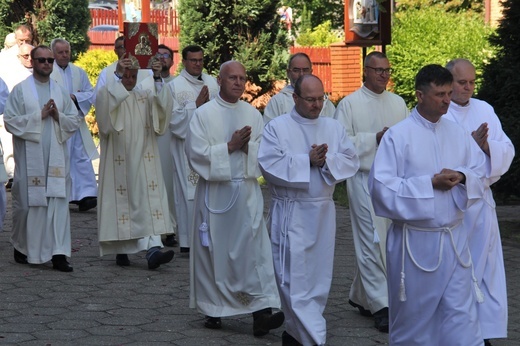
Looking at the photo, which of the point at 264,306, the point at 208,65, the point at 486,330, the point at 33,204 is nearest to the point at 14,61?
the point at 33,204

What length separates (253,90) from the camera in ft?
67.8

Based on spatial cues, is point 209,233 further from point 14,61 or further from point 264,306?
point 14,61

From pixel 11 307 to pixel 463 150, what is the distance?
3.86 meters

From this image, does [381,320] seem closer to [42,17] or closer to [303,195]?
[303,195]

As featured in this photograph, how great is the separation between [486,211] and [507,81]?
4551 mm

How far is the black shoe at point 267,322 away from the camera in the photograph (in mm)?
7797

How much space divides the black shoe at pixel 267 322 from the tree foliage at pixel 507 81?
4.51m

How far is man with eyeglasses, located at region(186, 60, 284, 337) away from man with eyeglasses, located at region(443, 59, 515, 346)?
1412 millimetres

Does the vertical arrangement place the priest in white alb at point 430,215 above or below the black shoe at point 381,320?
above

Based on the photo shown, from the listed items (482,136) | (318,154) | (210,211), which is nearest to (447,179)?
(482,136)

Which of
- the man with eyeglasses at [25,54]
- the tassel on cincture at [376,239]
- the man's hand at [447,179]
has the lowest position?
the tassel on cincture at [376,239]

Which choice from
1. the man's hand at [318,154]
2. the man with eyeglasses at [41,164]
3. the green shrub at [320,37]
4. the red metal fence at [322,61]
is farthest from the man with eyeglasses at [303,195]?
the green shrub at [320,37]

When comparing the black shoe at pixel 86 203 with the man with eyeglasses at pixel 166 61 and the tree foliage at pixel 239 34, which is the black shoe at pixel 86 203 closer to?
the man with eyeglasses at pixel 166 61

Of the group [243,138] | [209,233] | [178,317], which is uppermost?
[243,138]
